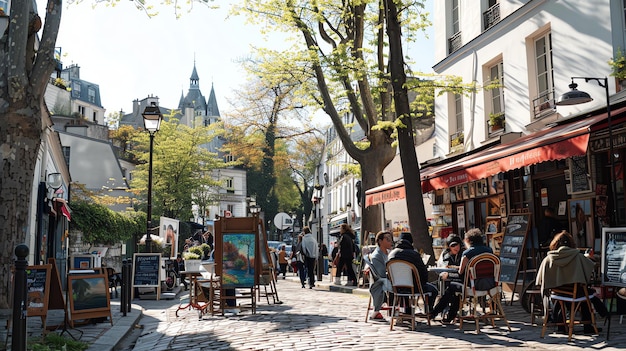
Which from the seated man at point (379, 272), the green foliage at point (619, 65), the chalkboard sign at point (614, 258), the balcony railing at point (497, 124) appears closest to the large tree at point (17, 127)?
the seated man at point (379, 272)

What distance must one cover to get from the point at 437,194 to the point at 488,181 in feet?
10.9

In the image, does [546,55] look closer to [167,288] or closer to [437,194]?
[437,194]

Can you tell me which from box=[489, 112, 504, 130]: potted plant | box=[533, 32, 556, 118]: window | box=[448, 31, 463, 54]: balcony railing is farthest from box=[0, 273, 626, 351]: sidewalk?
box=[448, 31, 463, 54]: balcony railing

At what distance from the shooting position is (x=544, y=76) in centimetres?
1454

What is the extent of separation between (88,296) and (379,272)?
462cm

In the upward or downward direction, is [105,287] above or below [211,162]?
below

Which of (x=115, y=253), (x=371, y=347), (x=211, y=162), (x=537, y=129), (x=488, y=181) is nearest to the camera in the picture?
(x=371, y=347)

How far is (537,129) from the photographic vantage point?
14125mm

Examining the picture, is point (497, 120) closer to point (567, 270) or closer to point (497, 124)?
point (497, 124)

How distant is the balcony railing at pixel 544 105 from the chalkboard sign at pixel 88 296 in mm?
9410

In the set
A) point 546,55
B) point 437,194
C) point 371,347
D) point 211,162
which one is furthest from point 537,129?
point 211,162

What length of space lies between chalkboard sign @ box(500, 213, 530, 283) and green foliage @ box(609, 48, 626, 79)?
→ 9.50ft

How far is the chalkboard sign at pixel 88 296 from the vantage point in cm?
1006

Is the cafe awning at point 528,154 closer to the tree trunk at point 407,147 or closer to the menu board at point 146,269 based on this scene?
the tree trunk at point 407,147
